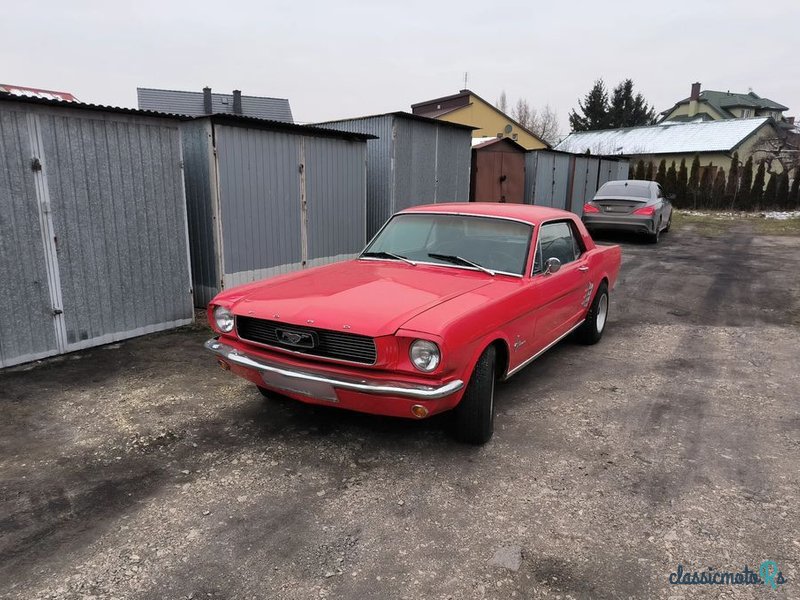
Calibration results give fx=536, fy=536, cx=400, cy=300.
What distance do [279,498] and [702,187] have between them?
27841 millimetres

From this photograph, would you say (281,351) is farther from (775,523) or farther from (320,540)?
(775,523)

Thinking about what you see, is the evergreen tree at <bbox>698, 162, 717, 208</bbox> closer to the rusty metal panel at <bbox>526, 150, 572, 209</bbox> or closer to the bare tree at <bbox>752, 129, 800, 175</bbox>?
the bare tree at <bbox>752, 129, 800, 175</bbox>

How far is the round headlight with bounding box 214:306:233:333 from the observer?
12.4ft

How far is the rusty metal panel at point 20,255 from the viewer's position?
488cm

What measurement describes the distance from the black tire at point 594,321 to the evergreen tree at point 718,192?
23.3 m

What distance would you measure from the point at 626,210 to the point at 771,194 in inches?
631

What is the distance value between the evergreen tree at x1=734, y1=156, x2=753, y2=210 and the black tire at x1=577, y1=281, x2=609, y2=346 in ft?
76.6

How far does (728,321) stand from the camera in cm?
713

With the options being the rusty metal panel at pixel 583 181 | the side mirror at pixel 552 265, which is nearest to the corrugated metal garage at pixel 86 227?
the side mirror at pixel 552 265

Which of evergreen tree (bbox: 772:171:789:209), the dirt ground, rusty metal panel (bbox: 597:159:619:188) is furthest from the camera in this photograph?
evergreen tree (bbox: 772:171:789:209)

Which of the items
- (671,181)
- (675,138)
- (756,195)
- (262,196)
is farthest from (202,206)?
(675,138)

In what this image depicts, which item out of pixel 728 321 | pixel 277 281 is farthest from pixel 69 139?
pixel 728 321

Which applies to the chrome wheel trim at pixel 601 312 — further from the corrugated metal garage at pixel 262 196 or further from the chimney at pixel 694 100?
the chimney at pixel 694 100

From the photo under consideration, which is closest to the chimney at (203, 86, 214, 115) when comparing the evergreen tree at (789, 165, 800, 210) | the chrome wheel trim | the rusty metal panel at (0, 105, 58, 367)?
the rusty metal panel at (0, 105, 58, 367)
